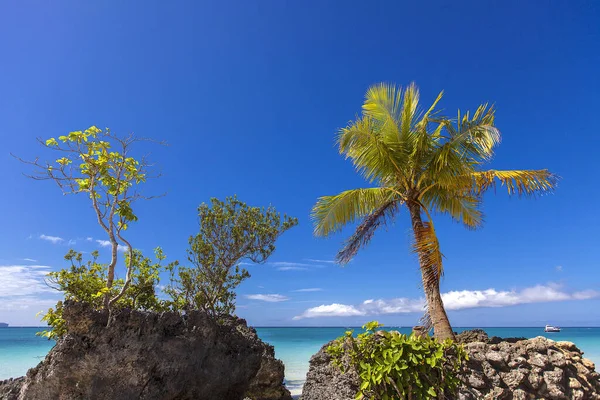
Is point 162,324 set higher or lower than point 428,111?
lower

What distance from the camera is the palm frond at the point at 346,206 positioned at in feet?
34.1

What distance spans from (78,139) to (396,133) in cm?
714

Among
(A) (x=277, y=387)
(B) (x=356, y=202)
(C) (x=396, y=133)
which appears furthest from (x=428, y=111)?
(A) (x=277, y=387)

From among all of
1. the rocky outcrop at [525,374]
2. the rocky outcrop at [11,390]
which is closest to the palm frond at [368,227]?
the rocky outcrop at [525,374]

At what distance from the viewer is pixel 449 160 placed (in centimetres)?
881

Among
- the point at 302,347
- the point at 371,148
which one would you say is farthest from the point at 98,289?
the point at 302,347

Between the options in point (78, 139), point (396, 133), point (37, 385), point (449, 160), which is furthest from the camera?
point (396, 133)

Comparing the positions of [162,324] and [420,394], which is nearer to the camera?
[420,394]

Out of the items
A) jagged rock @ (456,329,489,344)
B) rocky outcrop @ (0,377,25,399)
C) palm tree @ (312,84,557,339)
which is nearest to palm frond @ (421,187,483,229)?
palm tree @ (312,84,557,339)

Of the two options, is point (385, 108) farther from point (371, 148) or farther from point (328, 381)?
point (328, 381)

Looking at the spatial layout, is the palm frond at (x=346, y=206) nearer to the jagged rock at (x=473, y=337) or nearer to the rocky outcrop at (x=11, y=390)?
the jagged rock at (x=473, y=337)

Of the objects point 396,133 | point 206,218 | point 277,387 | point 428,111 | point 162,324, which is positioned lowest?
point 277,387

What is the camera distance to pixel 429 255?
8.74 m

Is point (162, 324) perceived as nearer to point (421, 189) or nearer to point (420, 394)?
point (420, 394)
